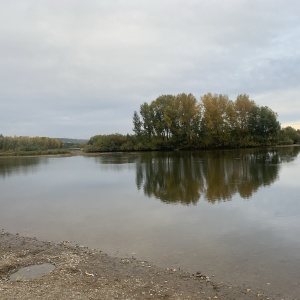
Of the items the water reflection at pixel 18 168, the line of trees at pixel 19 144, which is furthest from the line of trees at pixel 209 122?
the line of trees at pixel 19 144

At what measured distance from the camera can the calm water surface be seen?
8.27 m

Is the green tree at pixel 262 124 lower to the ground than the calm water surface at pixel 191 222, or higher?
higher

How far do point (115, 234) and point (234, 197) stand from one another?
26.0 feet

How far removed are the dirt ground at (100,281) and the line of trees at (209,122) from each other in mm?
64649

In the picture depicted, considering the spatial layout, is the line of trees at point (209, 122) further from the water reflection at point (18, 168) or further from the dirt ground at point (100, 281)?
the dirt ground at point (100, 281)

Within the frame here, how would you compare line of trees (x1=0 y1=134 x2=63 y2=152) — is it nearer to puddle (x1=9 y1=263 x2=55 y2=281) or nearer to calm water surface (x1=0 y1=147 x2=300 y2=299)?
calm water surface (x1=0 y1=147 x2=300 y2=299)

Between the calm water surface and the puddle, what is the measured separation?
2.00m

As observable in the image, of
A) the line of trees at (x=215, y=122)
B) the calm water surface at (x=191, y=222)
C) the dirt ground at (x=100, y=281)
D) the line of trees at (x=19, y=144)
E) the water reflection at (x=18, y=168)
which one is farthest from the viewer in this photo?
the line of trees at (x=19, y=144)

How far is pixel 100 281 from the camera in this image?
23.9 ft

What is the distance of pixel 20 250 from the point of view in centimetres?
988

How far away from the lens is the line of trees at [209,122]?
238 feet

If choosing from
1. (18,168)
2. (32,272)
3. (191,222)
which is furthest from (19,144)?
(32,272)

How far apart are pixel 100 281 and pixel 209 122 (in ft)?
219

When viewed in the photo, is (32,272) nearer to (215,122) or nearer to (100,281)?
(100,281)
